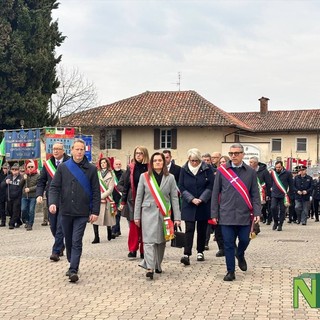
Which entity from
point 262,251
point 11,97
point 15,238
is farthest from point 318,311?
point 11,97

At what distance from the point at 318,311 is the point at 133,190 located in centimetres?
442

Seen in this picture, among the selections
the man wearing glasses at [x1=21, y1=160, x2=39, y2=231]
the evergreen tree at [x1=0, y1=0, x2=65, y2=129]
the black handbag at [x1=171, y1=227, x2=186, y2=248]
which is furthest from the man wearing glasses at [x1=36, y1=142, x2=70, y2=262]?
the evergreen tree at [x1=0, y1=0, x2=65, y2=129]

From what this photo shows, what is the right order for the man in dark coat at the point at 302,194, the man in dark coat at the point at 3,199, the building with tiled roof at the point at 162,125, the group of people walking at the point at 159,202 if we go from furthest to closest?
the building with tiled roof at the point at 162,125, the man in dark coat at the point at 302,194, the man in dark coat at the point at 3,199, the group of people walking at the point at 159,202

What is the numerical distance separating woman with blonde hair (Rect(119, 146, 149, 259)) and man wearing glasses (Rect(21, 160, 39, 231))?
704cm

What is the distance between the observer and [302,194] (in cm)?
2142

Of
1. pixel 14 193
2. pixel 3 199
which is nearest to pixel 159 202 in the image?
pixel 14 193

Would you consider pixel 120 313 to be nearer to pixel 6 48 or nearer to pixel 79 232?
pixel 79 232

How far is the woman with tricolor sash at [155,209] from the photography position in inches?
368

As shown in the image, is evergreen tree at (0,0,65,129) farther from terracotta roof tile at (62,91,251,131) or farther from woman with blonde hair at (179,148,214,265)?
woman with blonde hair at (179,148,214,265)

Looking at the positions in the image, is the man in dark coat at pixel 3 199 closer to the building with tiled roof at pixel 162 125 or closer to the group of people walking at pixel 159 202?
the group of people walking at pixel 159 202

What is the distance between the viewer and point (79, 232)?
29.7 ft

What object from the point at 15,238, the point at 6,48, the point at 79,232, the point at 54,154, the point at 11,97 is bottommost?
the point at 15,238

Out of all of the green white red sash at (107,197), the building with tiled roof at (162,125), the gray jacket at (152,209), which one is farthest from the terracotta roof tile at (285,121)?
the gray jacket at (152,209)

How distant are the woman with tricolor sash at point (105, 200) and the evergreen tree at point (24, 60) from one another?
19.4m
